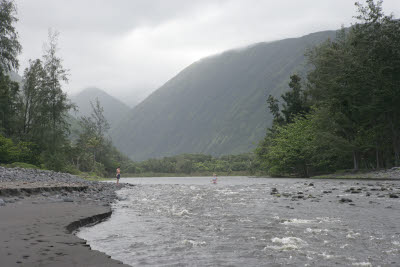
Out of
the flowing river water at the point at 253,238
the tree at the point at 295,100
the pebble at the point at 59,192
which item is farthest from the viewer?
the tree at the point at 295,100

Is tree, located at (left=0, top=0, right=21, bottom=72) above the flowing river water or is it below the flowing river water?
above

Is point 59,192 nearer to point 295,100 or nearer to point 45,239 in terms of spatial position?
point 45,239

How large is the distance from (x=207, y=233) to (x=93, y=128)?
11494cm

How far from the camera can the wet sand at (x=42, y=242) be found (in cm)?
571

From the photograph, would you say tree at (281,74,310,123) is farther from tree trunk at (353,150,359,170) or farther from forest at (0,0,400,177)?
tree trunk at (353,150,359,170)

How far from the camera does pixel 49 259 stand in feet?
19.0

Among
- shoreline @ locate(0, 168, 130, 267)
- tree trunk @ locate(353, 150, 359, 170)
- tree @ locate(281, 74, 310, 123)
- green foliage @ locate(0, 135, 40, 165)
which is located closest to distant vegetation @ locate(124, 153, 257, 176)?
tree @ locate(281, 74, 310, 123)

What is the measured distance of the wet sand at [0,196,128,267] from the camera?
18.7 ft

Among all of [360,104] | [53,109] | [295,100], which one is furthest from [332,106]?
[53,109]

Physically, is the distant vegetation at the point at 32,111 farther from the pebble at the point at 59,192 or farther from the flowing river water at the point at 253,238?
the flowing river water at the point at 253,238

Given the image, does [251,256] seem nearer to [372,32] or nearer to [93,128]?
[372,32]

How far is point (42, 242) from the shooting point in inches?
279

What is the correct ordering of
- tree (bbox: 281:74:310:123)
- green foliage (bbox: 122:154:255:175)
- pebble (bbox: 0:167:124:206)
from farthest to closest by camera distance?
green foliage (bbox: 122:154:255:175) < tree (bbox: 281:74:310:123) < pebble (bbox: 0:167:124:206)

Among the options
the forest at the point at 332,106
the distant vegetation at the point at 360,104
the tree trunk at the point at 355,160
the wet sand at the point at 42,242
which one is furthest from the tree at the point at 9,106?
the tree trunk at the point at 355,160
